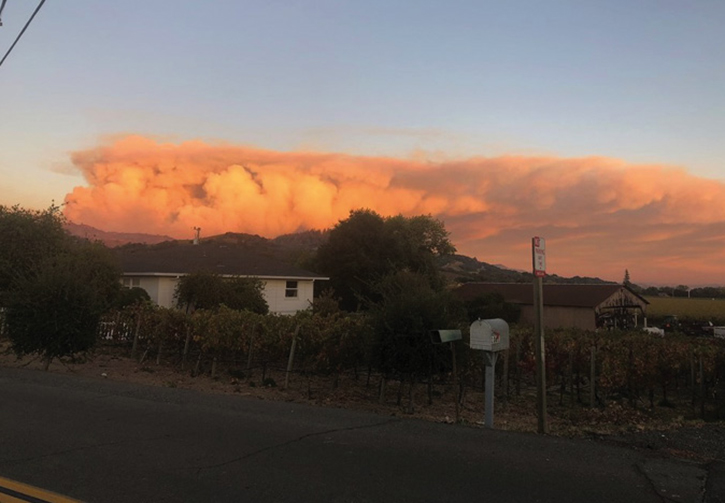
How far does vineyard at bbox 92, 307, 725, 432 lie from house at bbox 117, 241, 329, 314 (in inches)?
449

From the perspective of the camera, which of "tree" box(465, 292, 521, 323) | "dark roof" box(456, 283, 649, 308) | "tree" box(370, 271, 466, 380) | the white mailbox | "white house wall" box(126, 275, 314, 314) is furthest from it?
"tree" box(465, 292, 521, 323)

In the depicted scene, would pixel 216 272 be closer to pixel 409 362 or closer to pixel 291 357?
pixel 291 357

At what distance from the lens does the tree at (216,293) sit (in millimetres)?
24031

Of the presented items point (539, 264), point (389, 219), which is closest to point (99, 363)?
point (539, 264)

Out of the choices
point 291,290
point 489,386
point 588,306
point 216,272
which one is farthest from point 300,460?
point 588,306

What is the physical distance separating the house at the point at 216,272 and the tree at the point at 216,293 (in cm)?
158

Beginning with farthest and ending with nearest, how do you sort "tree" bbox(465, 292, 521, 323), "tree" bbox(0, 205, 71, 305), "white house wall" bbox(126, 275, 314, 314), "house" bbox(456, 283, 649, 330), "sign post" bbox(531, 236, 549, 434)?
1. "tree" bbox(465, 292, 521, 323)
2. "house" bbox(456, 283, 649, 330)
3. "white house wall" bbox(126, 275, 314, 314)
4. "tree" bbox(0, 205, 71, 305)
5. "sign post" bbox(531, 236, 549, 434)

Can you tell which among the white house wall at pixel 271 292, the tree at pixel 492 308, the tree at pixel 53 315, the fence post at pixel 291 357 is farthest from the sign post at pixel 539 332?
the tree at pixel 492 308

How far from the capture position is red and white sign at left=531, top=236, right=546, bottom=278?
25.6ft

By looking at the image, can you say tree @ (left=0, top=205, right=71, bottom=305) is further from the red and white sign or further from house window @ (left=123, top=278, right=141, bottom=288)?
the red and white sign

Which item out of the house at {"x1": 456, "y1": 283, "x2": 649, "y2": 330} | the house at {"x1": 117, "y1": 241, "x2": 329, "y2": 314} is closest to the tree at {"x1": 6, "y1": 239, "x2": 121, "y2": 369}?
the house at {"x1": 117, "y1": 241, "x2": 329, "y2": 314}

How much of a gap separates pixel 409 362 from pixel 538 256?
144 inches

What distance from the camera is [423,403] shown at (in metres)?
12.0

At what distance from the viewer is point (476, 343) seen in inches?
326
